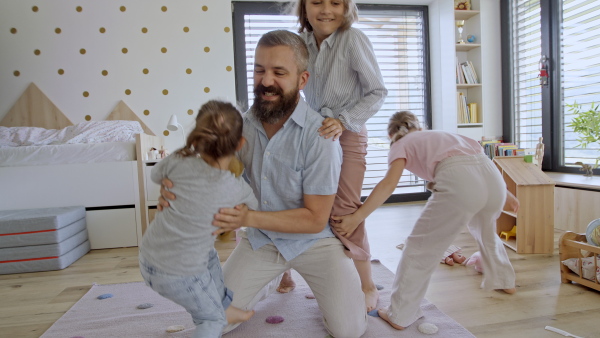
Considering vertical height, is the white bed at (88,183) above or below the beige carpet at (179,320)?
above

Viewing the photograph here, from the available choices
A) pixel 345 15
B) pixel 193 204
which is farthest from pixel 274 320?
pixel 345 15

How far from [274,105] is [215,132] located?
13.3 inches

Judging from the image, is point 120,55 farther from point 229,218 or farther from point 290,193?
point 229,218

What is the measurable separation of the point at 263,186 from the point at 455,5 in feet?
11.3

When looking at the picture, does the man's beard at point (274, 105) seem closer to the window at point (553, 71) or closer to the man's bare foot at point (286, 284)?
the man's bare foot at point (286, 284)

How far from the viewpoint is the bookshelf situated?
401 centimetres

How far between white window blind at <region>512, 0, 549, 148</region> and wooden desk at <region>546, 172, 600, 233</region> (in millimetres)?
935

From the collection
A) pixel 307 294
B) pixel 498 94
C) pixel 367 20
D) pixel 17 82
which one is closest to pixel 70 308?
pixel 307 294

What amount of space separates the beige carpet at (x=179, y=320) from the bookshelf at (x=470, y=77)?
Answer: 2.62m

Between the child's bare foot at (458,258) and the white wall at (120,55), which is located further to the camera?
the white wall at (120,55)

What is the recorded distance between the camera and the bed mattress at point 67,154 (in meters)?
2.77

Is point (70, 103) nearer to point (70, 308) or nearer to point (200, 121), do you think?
point (70, 308)

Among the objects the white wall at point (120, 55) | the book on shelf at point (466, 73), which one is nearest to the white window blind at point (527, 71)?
the book on shelf at point (466, 73)

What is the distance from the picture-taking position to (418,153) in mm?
1630
